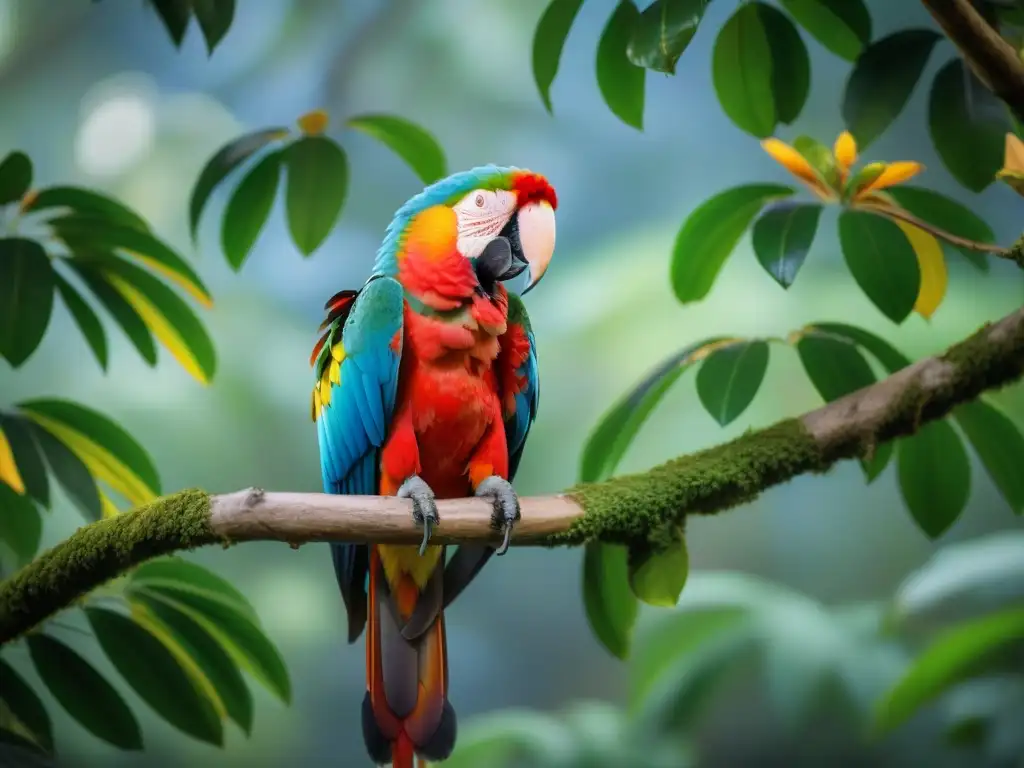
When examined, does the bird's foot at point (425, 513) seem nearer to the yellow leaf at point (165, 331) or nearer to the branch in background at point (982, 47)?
the yellow leaf at point (165, 331)

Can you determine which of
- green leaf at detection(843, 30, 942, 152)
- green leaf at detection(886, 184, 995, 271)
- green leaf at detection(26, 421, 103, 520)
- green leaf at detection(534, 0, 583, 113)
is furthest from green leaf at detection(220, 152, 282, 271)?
green leaf at detection(886, 184, 995, 271)

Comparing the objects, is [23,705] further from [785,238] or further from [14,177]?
[785,238]

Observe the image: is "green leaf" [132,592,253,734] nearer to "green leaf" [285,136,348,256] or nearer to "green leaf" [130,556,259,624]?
"green leaf" [130,556,259,624]

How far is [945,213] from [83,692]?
183cm

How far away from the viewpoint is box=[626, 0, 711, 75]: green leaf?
4.09 feet

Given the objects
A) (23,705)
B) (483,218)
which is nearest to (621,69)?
(483,218)

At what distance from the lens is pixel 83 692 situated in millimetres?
1632

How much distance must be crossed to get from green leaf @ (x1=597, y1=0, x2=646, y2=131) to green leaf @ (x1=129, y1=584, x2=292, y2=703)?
46.1 inches

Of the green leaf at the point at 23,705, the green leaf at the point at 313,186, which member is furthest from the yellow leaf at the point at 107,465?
the green leaf at the point at 313,186

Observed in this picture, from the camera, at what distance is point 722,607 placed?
7.34ft

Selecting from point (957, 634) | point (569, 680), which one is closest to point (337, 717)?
point (569, 680)

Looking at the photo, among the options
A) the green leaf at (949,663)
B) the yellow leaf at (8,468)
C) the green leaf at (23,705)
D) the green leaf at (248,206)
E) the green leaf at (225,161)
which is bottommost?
the green leaf at (949,663)

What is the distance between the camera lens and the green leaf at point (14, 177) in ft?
5.26

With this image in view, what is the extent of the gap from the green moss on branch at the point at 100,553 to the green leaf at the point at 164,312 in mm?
576
